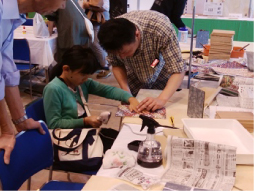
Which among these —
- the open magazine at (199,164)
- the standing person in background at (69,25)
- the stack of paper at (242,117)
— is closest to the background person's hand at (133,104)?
the stack of paper at (242,117)

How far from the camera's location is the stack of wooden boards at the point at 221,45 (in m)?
2.72

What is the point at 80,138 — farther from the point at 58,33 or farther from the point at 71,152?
the point at 58,33

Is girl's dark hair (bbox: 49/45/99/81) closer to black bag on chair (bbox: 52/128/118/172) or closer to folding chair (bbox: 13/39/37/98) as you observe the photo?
black bag on chair (bbox: 52/128/118/172)

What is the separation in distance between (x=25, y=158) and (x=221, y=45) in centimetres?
201

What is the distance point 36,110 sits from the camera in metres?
1.71

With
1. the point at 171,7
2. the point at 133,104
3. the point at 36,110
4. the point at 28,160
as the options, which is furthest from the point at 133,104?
the point at 171,7

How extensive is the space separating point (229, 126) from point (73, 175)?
132cm

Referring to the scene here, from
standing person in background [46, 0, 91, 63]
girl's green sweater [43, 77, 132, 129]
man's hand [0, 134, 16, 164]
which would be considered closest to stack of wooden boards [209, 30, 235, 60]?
girl's green sweater [43, 77, 132, 129]

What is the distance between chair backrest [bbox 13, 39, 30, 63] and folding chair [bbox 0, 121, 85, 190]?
233 centimetres

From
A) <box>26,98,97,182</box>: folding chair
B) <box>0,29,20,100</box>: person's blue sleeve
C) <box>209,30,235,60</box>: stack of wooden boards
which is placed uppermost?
<box>0,29,20,100</box>: person's blue sleeve

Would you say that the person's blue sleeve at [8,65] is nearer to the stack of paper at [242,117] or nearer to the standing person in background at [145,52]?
the standing person in background at [145,52]

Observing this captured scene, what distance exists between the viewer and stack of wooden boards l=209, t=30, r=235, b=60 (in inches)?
107

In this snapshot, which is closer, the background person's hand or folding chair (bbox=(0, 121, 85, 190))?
folding chair (bbox=(0, 121, 85, 190))

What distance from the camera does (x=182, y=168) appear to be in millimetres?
→ 1108
